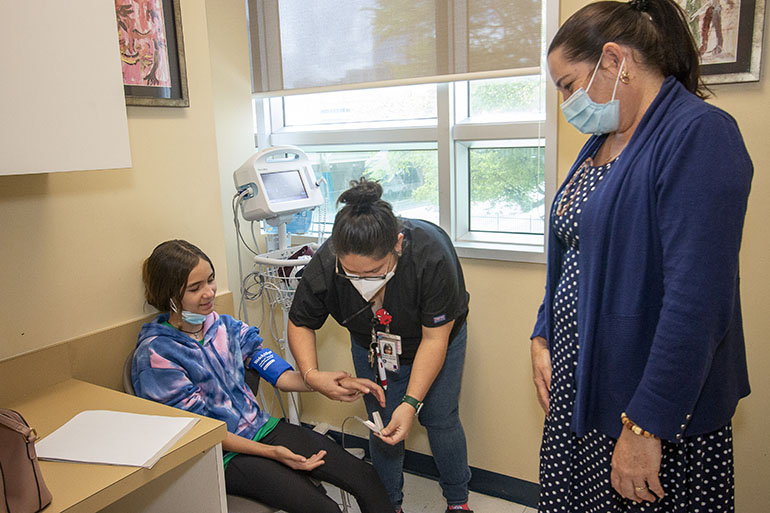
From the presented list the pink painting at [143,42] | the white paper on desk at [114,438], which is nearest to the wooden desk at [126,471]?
the white paper on desk at [114,438]

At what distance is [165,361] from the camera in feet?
5.62

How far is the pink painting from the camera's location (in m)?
1.82

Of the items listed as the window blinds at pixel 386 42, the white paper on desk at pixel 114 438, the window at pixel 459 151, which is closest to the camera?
the white paper on desk at pixel 114 438

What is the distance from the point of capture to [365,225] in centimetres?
168

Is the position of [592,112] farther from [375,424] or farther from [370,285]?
[375,424]

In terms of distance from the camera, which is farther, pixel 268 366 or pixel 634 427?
pixel 268 366

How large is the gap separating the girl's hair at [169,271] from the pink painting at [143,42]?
52 centimetres

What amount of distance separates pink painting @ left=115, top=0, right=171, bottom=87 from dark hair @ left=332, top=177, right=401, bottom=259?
0.74m

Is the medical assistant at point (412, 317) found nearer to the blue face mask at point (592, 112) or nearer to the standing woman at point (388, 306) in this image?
the standing woman at point (388, 306)

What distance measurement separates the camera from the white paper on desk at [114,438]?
51.1 inches

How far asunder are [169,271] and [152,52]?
679 millimetres

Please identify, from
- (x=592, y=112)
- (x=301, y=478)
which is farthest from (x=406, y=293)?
(x=592, y=112)

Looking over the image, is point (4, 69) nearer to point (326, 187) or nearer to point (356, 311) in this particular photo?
point (356, 311)

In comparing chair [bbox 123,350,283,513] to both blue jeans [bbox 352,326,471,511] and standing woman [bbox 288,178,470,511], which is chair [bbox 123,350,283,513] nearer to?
standing woman [bbox 288,178,470,511]
